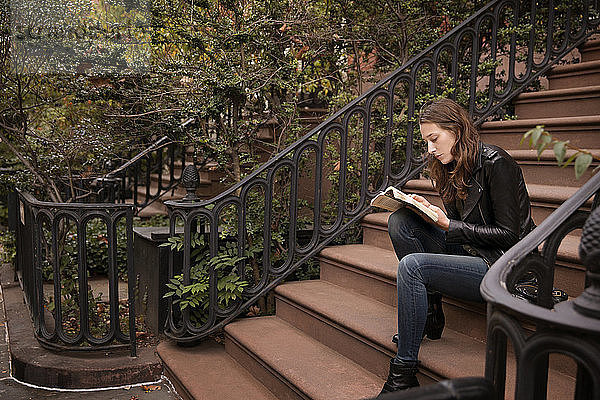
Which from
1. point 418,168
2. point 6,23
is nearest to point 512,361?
point 418,168

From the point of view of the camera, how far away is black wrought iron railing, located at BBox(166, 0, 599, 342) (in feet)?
12.8

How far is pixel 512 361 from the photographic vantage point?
2.67 metres

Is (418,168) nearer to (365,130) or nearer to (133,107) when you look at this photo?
(365,130)

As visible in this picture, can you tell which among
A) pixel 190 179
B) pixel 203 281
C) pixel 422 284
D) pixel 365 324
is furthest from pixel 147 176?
pixel 422 284

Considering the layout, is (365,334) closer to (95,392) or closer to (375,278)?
(375,278)

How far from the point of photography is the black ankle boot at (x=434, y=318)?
2.93m

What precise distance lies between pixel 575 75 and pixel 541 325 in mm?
3783

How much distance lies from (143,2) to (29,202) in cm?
224

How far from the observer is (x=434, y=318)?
9.61ft

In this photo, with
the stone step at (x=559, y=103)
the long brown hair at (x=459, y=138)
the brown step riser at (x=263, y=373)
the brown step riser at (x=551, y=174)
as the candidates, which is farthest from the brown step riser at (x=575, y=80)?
the brown step riser at (x=263, y=373)

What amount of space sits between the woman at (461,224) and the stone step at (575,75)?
2280 millimetres

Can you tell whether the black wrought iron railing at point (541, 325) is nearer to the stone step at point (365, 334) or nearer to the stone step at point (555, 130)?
the stone step at point (365, 334)

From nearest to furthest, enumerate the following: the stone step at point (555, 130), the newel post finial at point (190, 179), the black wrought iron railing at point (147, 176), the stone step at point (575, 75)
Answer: the stone step at point (555, 130) < the newel post finial at point (190, 179) < the stone step at point (575, 75) < the black wrought iron railing at point (147, 176)

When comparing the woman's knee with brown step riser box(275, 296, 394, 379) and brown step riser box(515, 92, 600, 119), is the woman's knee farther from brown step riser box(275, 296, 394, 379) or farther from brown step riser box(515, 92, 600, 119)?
brown step riser box(515, 92, 600, 119)
